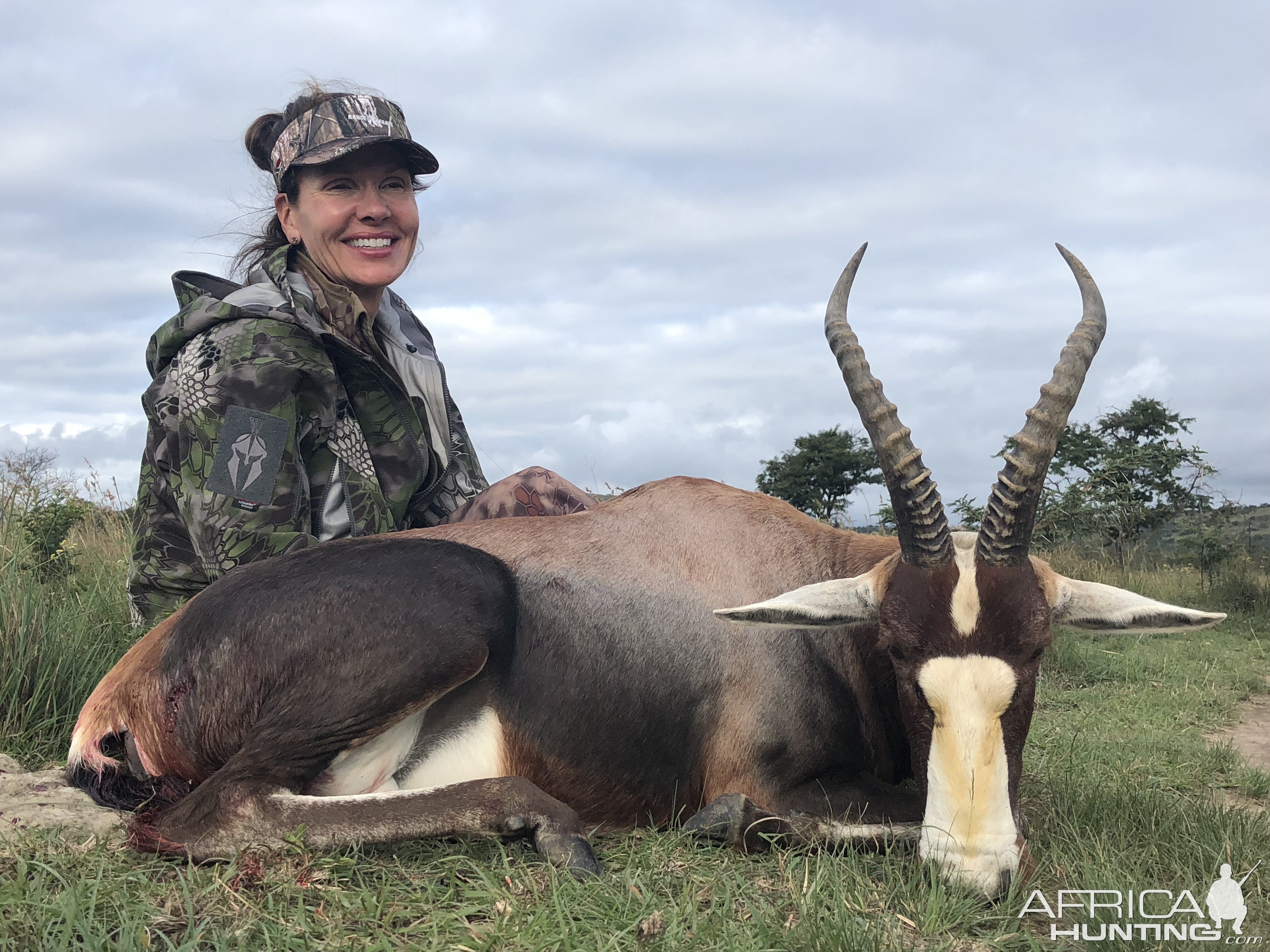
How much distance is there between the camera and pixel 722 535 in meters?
4.21

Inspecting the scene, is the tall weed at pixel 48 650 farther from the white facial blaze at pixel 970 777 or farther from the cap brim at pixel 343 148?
the white facial blaze at pixel 970 777

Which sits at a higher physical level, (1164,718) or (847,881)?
(847,881)

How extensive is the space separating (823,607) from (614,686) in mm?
835

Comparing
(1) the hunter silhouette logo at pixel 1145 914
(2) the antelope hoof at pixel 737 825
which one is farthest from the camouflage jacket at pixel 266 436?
(1) the hunter silhouette logo at pixel 1145 914

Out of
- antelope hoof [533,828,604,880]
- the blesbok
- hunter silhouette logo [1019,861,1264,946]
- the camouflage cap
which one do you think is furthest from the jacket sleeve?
hunter silhouette logo [1019,861,1264,946]

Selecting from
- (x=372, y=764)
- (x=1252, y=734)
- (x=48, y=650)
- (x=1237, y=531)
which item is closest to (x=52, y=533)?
(x=48, y=650)

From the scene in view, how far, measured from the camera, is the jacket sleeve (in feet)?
15.1

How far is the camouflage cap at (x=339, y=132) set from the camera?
5316 millimetres

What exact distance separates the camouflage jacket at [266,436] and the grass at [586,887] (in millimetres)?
944

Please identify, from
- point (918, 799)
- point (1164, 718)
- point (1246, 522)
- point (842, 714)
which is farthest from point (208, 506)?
point (1246, 522)

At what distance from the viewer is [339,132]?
5.36 m

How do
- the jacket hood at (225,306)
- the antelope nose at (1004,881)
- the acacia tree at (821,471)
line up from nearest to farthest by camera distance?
the antelope nose at (1004,881), the jacket hood at (225,306), the acacia tree at (821,471)

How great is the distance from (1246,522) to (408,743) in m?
17.6

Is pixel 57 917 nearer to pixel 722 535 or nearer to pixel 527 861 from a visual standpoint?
pixel 527 861
